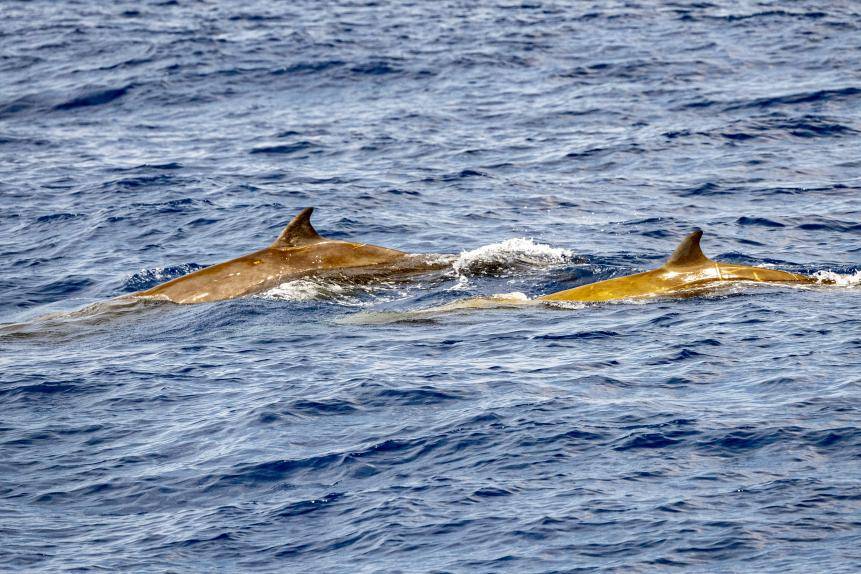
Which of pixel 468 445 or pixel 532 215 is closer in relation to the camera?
pixel 468 445

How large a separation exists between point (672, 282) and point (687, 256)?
43 centimetres

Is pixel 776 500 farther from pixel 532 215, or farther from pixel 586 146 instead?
pixel 586 146

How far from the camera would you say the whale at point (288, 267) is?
1947 cm

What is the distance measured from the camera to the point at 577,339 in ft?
54.9

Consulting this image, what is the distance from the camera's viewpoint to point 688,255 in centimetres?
1856

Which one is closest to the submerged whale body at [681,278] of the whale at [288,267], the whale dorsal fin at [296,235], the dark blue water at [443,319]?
the dark blue water at [443,319]

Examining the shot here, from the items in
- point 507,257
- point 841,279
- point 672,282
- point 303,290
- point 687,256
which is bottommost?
point 841,279

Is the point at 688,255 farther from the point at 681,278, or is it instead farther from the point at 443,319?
the point at 443,319

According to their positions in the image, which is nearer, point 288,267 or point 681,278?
point 681,278

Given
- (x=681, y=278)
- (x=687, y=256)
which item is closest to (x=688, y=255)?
(x=687, y=256)

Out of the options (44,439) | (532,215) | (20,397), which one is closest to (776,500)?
(44,439)

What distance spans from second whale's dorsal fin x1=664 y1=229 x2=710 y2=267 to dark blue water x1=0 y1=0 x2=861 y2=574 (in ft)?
2.32

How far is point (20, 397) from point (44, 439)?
1460 millimetres

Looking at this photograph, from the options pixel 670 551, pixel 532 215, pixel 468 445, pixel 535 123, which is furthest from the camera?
pixel 535 123
